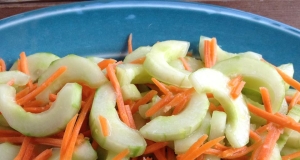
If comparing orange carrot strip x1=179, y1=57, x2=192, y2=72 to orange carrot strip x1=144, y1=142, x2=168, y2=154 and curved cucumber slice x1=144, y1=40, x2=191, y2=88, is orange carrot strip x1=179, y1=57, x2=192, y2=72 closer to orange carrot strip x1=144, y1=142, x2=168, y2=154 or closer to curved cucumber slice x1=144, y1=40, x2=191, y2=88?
curved cucumber slice x1=144, y1=40, x2=191, y2=88

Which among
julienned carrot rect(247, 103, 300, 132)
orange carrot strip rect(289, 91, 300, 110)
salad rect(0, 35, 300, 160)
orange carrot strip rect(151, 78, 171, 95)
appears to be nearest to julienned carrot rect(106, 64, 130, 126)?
salad rect(0, 35, 300, 160)

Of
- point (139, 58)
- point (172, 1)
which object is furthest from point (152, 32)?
point (139, 58)

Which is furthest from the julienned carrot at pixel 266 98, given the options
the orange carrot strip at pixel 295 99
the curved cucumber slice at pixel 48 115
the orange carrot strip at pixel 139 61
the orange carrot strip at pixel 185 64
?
the curved cucumber slice at pixel 48 115

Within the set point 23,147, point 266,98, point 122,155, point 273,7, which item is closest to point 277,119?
point 266,98

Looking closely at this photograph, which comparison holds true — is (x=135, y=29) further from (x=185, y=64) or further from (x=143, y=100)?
(x=143, y=100)

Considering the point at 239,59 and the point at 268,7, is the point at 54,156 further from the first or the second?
the point at 268,7

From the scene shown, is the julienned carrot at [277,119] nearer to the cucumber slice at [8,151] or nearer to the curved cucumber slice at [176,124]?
the curved cucumber slice at [176,124]
